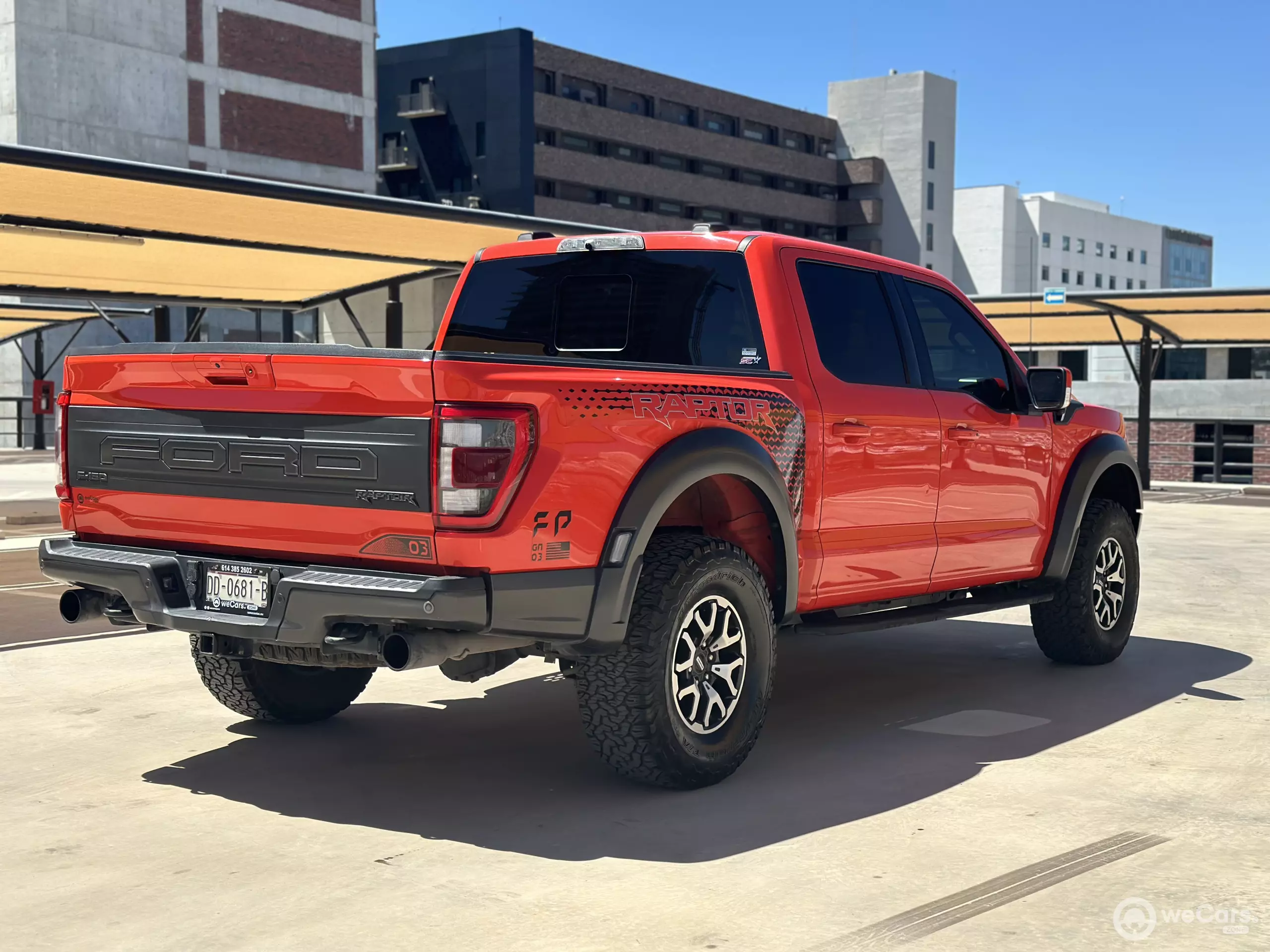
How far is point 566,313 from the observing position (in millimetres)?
6930

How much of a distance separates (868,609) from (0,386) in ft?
162

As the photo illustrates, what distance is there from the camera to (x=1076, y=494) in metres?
8.23

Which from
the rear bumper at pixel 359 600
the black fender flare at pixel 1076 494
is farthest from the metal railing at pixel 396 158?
the rear bumper at pixel 359 600

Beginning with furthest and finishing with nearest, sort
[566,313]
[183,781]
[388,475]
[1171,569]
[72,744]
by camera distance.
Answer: [1171,569] < [566,313] < [72,744] < [183,781] < [388,475]

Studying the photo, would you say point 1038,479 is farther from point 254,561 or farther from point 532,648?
point 254,561

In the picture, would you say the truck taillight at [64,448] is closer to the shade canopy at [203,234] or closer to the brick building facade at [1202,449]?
the shade canopy at [203,234]

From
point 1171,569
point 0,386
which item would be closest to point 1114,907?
point 1171,569

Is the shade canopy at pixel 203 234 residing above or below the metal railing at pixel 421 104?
below

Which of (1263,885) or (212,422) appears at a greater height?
(212,422)

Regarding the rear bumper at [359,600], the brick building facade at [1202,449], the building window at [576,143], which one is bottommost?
the brick building facade at [1202,449]

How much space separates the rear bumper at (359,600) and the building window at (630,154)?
85.0m

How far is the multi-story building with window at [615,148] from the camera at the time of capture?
8125cm

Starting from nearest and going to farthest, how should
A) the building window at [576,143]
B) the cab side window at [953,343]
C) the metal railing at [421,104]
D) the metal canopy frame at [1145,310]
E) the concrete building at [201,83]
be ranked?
the cab side window at [953,343]
the metal canopy frame at [1145,310]
the concrete building at [201,83]
the metal railing at [421,104]
the building window at [576,143]
